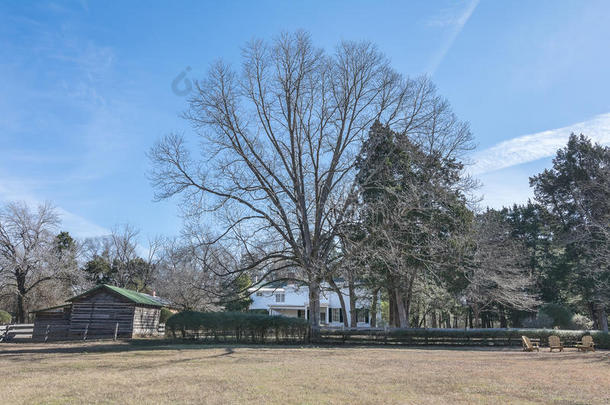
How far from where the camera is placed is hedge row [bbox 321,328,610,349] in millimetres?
24938

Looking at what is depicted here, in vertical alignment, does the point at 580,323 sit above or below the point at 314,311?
below

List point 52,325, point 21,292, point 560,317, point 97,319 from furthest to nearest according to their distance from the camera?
point 21,292 → point 560,317 → point 97,319 → point 52,325

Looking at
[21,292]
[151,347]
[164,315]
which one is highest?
[21,292]

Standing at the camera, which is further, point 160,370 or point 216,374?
point 160,370

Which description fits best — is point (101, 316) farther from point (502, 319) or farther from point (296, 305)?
point (502, 319)

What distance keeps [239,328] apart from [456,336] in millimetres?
12761

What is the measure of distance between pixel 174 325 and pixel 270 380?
16616 mm

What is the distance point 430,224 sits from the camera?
2606 centimetres

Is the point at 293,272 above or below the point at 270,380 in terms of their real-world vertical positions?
above

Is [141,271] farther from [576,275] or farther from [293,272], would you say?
[576,275]

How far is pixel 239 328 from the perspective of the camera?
24688 millimetres

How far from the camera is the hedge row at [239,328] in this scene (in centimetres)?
2462

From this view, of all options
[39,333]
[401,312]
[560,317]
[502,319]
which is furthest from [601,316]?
[39,333]

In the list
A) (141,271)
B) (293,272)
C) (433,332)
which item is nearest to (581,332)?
(433,332)
